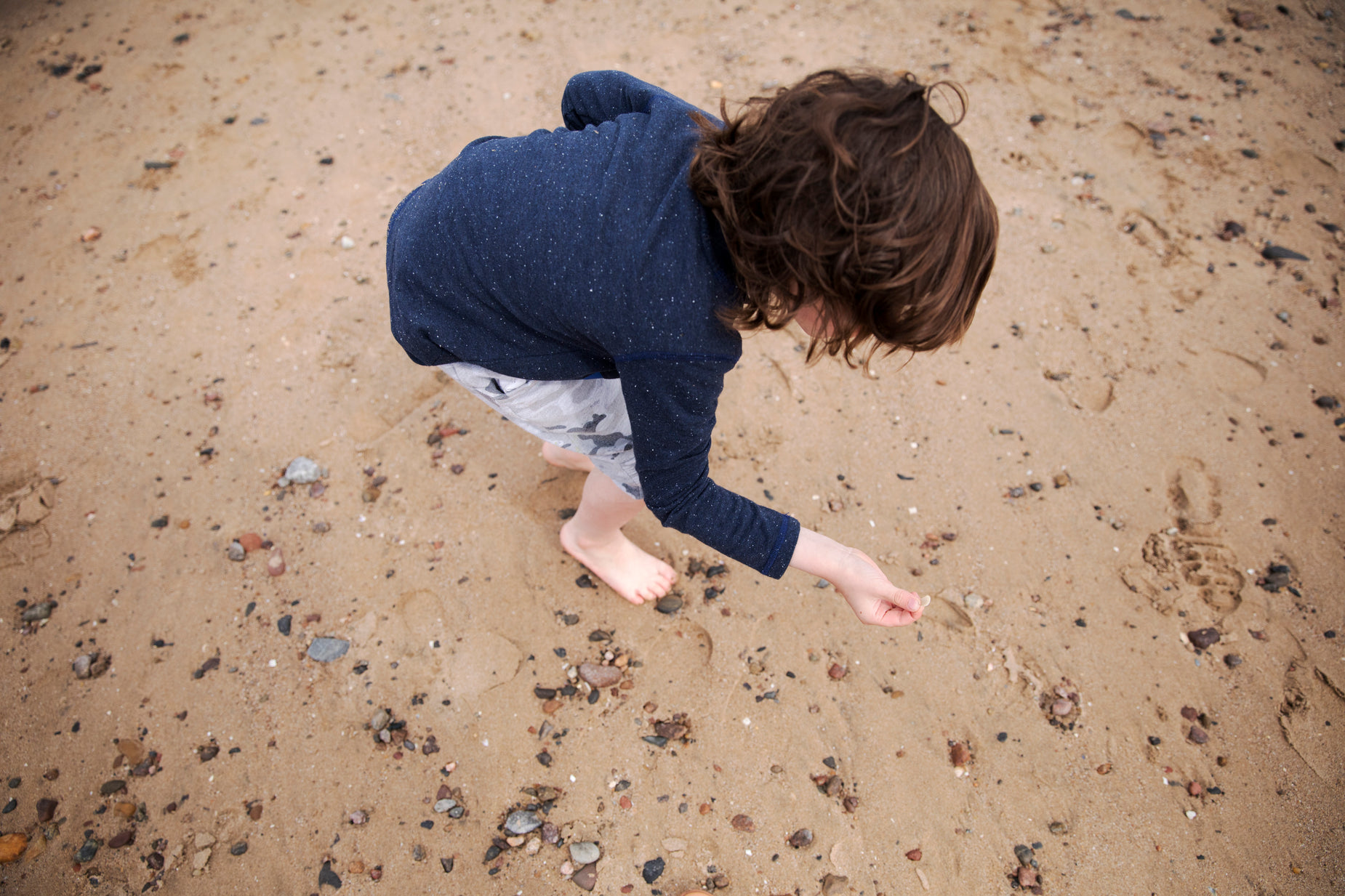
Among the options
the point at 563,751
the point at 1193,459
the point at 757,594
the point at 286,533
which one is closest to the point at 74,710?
the point at 286,533

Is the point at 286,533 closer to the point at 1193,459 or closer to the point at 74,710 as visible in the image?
the point at 74,710

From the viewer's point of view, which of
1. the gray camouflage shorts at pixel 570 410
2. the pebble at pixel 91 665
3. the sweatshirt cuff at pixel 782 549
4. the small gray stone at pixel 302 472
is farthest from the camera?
the small gray stone at pixel 302 472

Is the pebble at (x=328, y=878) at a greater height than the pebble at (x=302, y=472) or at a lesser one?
lesser

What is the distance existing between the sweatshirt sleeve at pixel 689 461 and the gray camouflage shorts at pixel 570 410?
0.64ft

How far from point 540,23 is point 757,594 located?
9.92 feet

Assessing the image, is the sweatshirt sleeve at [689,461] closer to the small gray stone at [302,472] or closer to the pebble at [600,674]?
the pebble at [600,674]

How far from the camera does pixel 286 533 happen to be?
2045mm

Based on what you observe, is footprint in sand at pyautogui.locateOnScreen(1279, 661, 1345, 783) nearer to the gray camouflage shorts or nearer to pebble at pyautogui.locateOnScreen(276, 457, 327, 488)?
the gray camouflage shorts

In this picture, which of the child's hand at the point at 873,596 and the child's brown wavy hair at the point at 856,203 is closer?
the child's brown wavy hair at the point at 856,203

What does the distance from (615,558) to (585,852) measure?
0.71 metres

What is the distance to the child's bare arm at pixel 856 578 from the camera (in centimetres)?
136

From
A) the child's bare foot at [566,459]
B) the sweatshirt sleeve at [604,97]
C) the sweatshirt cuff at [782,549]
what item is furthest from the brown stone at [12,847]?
the sweatshirt sleeve at [604,97]

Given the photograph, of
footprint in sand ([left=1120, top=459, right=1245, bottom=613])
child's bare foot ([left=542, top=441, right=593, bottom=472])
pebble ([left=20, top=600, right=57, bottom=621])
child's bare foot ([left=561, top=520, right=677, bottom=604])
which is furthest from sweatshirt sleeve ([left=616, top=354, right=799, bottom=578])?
pebble ([left=20, top=600, right=57, bottom=621])

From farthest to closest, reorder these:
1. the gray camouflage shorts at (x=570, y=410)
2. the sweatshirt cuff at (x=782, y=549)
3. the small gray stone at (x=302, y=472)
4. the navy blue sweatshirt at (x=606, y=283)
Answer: the small gray stone at (x=302, y=472), the gray camouflage shorts at (x=570, y=410), the sweatshirt cuff at (x=782, y=549), the navy blue sweatshirt at (x=606, y=283)
